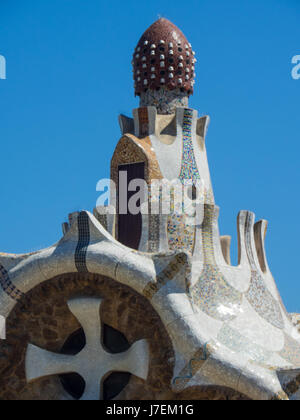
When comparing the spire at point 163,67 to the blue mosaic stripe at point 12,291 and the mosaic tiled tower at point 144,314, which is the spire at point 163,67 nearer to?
the mosaic tiled tower at point 144,314

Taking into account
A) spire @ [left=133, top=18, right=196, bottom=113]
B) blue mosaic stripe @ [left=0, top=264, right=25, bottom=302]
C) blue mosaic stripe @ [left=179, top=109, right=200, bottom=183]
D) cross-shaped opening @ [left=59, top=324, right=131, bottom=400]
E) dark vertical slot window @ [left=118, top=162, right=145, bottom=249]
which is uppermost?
spire @ [left=133, top=18, right=196, bottom=113]

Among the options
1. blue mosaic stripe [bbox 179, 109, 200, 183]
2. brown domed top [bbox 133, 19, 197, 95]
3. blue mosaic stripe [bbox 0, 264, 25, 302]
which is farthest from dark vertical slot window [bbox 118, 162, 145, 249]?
blue mosaic stripe [bbox 0, 264, 25, 302]

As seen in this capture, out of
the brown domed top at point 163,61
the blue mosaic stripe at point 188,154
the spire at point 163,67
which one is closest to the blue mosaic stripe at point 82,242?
the blue mosaic stripe at point 188,154

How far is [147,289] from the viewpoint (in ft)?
35.6

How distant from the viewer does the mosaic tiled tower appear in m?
10.4

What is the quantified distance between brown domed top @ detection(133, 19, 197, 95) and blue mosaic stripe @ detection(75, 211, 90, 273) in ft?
12.1

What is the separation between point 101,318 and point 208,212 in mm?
2679

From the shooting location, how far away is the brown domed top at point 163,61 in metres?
14.2

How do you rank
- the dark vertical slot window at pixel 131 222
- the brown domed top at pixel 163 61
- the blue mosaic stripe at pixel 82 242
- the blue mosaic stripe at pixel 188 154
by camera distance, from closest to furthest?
1. the blue mosaic stripe at pixel 82 242
2. the dark vertical slot window at pixel 131 222
3. the blue mosaic stripe at pixel 188 154
4. the brown domed top at pixel 163 61

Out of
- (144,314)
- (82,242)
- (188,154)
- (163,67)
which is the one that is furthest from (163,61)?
(144,314)

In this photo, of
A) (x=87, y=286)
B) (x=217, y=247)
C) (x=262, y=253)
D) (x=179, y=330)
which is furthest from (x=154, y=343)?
(x=262, y=253)

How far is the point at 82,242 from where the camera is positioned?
37.4 ft

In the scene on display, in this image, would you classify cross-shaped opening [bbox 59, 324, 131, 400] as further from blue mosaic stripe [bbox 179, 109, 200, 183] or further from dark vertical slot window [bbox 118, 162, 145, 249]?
blue mosaic stripe [bbox 179, 109, 200, 183]

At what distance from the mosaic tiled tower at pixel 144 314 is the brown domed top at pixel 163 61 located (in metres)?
1.44
